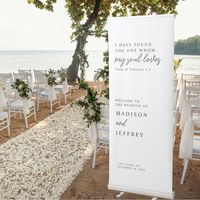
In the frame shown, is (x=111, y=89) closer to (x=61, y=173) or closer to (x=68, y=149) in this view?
(x=61, y=173)

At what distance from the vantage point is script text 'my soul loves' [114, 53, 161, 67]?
11.0 ft

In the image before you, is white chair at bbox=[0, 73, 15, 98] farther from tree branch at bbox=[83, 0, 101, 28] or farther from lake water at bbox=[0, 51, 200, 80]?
lake water at bbox=[0, 51, 200, 80]

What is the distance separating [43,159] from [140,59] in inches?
101

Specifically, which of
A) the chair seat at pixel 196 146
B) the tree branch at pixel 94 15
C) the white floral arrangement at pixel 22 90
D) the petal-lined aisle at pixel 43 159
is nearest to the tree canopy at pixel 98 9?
the tree branch at pixel 94 15

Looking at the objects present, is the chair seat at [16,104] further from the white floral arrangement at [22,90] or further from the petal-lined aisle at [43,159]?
the petal-lined aisle at [43,159]

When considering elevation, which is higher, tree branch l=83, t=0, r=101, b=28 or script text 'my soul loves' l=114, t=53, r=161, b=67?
tree branch l=83, t=0, r=101, b=28

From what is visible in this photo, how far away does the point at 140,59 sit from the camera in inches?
134

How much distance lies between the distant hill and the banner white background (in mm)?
33777

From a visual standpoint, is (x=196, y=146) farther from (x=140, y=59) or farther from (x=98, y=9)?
(x=98, y=9)

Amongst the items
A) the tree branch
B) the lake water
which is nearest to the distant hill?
the lake water

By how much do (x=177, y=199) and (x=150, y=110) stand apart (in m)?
1.24

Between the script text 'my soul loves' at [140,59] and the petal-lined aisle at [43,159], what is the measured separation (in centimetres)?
187

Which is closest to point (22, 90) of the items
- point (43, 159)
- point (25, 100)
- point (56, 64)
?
point (25, 100)

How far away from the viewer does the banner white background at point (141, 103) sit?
3344 millimetres
